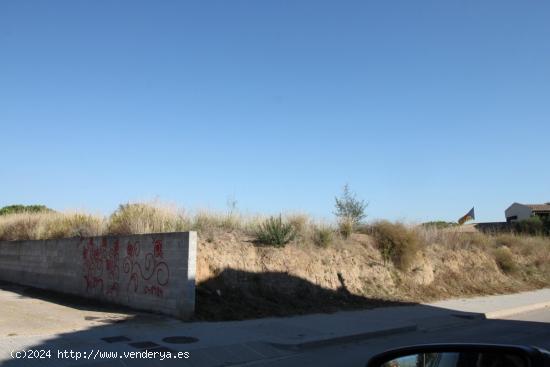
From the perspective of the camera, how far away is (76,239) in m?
18.2

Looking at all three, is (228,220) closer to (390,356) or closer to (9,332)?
(9,332)

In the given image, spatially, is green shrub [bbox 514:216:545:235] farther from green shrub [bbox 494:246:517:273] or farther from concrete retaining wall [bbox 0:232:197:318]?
concrete retaining wall [bbox 0:232:197:318]

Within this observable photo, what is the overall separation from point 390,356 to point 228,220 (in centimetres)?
1488

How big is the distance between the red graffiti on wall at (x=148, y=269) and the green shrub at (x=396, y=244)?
9.62 m

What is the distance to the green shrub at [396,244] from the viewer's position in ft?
66.4

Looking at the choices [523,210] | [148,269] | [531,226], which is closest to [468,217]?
[531,226]

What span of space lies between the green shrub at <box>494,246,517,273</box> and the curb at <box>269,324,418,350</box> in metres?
15.4

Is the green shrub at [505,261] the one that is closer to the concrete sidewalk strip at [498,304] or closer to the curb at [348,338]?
the concrete sidewalk strip at [498,304]

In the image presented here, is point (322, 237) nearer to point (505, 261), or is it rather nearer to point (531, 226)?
point (505, 261)

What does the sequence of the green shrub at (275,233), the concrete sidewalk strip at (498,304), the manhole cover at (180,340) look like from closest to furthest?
1. the manhole cover at (180,340)
2. the concrete sidewalk strip at (498,304)
3. the green shrub at (275,233)

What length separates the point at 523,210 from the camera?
74000 mm

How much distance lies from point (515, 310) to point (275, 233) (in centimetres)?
822

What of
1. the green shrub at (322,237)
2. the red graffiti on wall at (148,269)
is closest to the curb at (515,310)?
the green shrub at (322,237)

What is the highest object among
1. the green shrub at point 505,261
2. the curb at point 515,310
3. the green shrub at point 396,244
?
the green shrub at point 396,244
